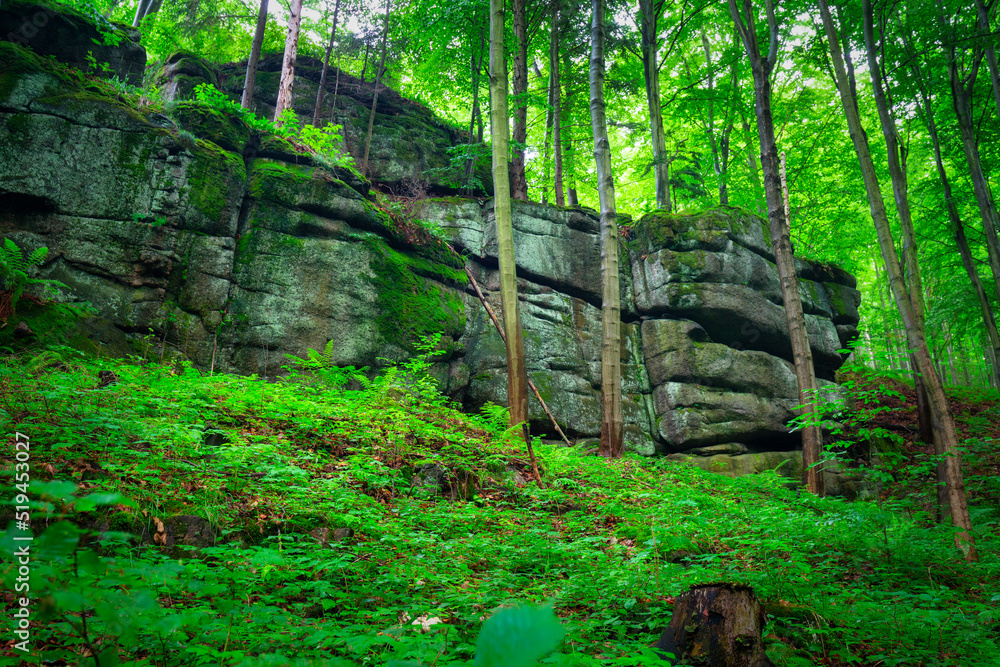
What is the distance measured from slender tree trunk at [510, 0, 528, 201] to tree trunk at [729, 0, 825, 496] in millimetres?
5745

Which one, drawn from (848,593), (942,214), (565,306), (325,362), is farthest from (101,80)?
(942,214)

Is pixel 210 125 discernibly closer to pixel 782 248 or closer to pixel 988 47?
pixel 782 248

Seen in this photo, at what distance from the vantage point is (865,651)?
10.3 feet

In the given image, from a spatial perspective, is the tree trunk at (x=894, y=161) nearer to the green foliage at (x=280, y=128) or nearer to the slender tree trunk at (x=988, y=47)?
the slender tree trunk at (x=988, y=47)

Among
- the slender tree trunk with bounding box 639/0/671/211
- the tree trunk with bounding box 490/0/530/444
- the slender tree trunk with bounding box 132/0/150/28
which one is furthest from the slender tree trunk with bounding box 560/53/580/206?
the slender tree trunk with bounding box 132/0/150/28

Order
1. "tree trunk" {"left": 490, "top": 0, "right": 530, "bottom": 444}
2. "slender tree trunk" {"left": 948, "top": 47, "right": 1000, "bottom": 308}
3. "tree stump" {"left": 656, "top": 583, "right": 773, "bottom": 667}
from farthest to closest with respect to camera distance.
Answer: "slender tree trunk" {"left": 948, "top": 47, "right": 1000, "bottom": 308} → "tree trunk" {"left": 490, "top": 0, "right": 530, "bottom": 444} → "tree stump" {"left": 656, "top": 583, "right": 773, "bottom": 667}

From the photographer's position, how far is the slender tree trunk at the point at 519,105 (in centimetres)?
1471

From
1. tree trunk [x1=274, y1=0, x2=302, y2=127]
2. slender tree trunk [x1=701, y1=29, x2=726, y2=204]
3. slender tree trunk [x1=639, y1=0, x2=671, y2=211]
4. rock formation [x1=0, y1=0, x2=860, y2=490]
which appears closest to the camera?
rock formation [x1=0, y1=0, x2=860, y2=490]

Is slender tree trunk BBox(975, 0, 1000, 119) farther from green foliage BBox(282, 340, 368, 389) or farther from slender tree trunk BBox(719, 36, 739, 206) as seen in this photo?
green foliage BBox(282, 340, 368, 389)

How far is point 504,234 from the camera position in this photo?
889cm

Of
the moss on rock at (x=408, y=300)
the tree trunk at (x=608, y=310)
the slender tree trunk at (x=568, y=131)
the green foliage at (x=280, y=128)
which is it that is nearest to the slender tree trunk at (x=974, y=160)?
the tree trunk at (x=608, y=310)

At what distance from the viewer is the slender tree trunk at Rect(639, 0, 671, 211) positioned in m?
15.7

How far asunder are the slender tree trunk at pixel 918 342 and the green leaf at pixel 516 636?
6965mm

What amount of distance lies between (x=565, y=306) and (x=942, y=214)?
10916 mm
